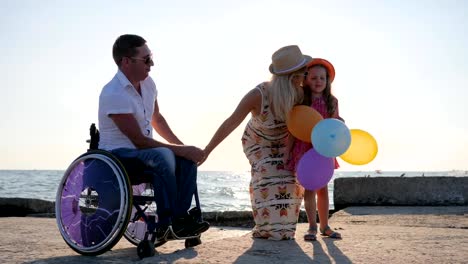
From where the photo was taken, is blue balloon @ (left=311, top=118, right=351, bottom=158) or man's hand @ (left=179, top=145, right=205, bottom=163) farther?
blue balloon @ (left=311, top=118, right=351, bottom=158)

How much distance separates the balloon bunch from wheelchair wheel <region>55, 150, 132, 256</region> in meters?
1.35

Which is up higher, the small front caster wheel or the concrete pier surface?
the small front caster wheel

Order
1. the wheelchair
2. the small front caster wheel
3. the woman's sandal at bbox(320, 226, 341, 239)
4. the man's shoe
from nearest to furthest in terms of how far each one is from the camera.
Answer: the wheelchair → the man's shoe → the small front caster wheel → the woman's sandal at bbox(320, 226, 341, 239)

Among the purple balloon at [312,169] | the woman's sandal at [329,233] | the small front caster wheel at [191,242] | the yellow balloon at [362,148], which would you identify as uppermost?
the yellow balloon at [362,148]

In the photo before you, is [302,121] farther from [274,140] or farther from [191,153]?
[191,153]

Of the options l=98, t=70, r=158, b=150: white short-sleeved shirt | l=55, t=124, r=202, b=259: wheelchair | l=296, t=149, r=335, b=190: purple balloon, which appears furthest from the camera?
l=296, t=149, r=335, b=190: purple balloon

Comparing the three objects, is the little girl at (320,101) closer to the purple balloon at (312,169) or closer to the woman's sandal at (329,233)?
the woman's sandal at (329,233)

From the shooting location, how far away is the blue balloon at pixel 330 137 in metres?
3.83

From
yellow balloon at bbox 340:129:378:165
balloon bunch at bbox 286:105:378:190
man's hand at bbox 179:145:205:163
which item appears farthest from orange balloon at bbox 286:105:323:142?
man's hand at bbox 179:145:205:163

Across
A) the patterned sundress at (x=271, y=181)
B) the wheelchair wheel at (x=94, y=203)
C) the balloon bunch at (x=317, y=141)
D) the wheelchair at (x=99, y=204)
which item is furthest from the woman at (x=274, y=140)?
the wheelchair wheel at (x=94, y=203)

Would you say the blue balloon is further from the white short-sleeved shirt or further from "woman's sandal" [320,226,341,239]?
the white short-sleeved shirt

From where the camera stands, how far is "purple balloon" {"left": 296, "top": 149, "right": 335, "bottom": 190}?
396 cm

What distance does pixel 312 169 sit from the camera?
13.0 feet

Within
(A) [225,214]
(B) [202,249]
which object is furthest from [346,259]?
(A) [225,214]
